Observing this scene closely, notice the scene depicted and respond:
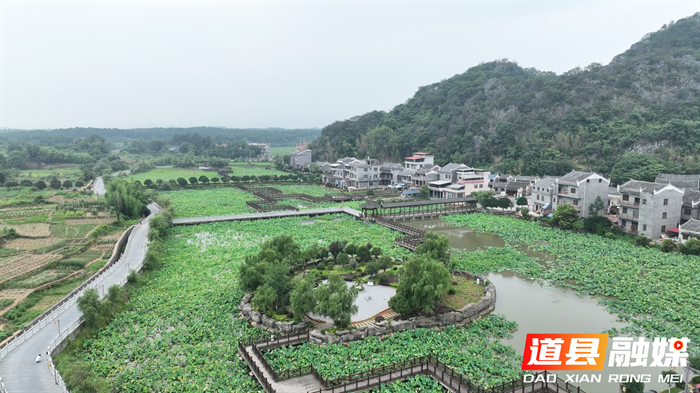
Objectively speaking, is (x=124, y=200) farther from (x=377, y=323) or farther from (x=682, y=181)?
(x=682, y=181)

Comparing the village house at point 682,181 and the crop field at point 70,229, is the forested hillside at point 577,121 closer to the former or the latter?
the village house at point 682,181

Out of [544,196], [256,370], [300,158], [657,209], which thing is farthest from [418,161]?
[256,370]

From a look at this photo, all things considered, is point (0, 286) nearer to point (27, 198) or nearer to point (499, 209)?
point (27, 198)

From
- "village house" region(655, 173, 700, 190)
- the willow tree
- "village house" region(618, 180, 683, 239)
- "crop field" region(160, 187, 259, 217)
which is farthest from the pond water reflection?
the willow tree

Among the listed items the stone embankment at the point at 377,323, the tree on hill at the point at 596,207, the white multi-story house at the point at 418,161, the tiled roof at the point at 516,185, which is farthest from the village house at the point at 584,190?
the white multi-story house at the point at 418,161

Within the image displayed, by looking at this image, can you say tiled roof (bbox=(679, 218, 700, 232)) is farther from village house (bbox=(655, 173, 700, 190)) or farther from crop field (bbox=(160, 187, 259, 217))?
crop field (bbox=(160, 187, 259, 217))

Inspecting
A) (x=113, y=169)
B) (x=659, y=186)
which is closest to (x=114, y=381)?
(x=659, y=186)
